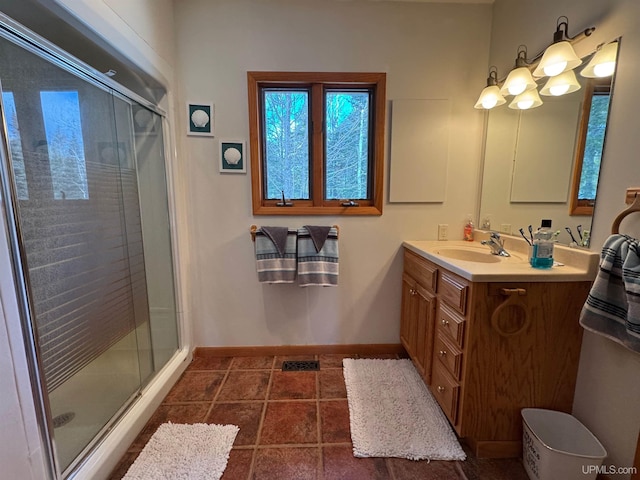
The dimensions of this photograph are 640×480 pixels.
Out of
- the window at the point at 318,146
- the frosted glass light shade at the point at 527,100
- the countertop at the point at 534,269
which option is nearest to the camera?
the countertop at the point at 534,269

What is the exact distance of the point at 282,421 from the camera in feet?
4.98

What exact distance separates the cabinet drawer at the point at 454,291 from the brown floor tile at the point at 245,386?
1243 mm

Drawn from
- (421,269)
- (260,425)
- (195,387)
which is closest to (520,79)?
(421,269)

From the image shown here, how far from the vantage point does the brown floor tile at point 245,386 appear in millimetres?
1714

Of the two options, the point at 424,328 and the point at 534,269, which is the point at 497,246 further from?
the point at 424,328

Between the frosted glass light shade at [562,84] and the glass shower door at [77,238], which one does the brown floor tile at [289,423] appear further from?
the frosted glass light shade at [562,84]

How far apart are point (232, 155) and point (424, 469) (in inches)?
82.2

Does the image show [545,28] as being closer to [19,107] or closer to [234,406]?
[19,107]

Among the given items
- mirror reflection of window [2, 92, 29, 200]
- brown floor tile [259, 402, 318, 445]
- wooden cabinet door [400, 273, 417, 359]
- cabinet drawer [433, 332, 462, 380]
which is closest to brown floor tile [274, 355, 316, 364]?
brown floor tile [259, 402, 318, 445]

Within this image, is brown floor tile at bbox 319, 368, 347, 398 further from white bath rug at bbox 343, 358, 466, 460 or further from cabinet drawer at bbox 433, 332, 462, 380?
cabinet drawer at bbox 433, 332, 462, 380

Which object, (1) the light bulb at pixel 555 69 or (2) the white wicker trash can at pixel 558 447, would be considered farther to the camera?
(1) the light bulb at pixel 555 69

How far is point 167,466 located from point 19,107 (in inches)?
63.9

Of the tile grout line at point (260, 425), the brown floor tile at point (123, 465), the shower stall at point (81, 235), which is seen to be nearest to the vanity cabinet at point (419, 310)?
the tile grout line at point (260, 425)

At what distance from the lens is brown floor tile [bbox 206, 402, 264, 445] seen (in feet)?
4.65
